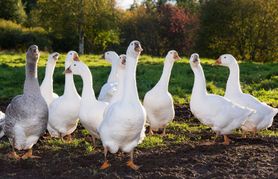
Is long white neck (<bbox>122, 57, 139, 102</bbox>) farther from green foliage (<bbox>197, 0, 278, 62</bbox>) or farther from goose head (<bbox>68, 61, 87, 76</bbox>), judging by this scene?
green foliage (<bbox>197, 0, 278, 62</bbox>)

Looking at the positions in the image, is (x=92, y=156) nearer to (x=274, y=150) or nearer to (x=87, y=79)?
(x=87, y=79)

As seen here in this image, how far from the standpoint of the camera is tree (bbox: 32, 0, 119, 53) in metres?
42.2

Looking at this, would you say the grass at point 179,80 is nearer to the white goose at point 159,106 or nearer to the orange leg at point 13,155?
the white goose at point 159,106

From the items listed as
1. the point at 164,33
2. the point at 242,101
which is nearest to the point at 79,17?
the point at 164,33

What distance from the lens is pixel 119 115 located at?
7.47 metres

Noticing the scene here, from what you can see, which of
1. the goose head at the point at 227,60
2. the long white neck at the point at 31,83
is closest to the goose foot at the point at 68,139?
the long white neck at the point at 31,83

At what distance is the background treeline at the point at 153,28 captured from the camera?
3809 cm

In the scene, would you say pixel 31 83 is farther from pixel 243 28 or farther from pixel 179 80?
pixel 243 28

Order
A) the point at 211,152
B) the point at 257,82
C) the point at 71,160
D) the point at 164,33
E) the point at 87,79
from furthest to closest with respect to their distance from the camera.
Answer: the point at 164,33
the point at 257,82
the point at 87,79
the point at 211,152
the point at 71,160

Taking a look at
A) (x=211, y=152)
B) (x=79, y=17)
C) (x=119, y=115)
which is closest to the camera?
(x=119, y=115)

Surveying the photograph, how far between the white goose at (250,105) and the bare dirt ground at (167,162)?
2.32ft

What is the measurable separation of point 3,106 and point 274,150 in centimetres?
795

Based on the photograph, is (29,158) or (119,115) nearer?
(119,115)

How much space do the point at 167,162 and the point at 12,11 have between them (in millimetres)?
48373
